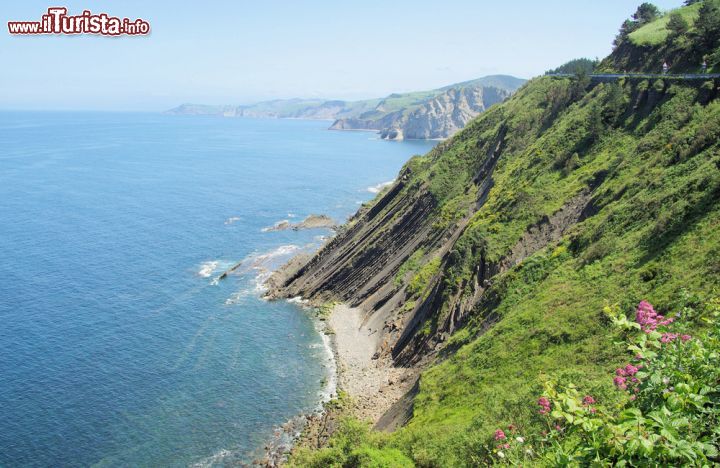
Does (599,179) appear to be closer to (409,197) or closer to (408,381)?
(408,381)

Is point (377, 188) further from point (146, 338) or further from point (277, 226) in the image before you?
point (146, 338)

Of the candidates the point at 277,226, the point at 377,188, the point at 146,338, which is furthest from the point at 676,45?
the point at 377,188

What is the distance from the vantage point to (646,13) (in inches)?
3794

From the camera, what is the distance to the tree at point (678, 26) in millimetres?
71125

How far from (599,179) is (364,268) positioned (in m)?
44.3

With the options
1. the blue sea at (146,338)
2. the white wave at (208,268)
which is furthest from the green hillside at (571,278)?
the white wave at (208,268)

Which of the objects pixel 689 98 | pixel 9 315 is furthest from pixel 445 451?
pixel 9 315

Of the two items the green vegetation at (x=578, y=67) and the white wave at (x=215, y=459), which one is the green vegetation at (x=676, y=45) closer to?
the green vegetation at (x=578, y=67)

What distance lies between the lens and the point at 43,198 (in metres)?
150

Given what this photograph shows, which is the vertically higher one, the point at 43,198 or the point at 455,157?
the point at 455,157

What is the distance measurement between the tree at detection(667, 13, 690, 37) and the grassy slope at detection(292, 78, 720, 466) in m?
10.2

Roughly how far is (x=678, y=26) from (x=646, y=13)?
2953cm

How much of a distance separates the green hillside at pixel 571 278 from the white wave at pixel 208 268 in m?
42.0

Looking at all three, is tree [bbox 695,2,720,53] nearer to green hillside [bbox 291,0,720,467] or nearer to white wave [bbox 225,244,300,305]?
green hillside [bbox 291,0,720,467]
